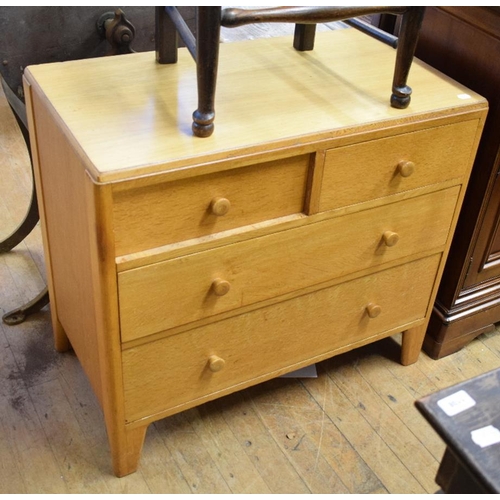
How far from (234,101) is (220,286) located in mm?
357

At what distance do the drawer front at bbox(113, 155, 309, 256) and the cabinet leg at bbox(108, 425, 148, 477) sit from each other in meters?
0.45

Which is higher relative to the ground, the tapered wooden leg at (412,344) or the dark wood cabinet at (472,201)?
the dark wood cabinet at (472,201)

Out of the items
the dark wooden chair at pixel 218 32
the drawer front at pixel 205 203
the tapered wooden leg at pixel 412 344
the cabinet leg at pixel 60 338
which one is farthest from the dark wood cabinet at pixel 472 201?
the cabinet leg at pixel 60 338

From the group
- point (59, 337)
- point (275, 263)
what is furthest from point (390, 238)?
point (59, 337)

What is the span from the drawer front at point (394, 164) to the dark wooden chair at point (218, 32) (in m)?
0.09

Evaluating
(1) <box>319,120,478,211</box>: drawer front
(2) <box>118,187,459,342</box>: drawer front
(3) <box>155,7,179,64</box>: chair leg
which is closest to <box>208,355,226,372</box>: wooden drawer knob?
(2) <box>118,187,459,342</box>: drawer front

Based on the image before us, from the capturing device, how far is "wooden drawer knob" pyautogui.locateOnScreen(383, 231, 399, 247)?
1521 mm

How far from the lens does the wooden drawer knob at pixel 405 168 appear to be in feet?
4.67

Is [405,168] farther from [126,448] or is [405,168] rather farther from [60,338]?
[60,338]

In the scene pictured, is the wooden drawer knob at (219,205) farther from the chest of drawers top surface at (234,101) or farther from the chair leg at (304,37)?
the chair leg at (304,37)

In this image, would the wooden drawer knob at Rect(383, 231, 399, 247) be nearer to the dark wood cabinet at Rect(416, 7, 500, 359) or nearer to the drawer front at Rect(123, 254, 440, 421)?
the drawer front at Rect(123, 254, 440, 421)

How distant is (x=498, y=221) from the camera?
172 centimetres
